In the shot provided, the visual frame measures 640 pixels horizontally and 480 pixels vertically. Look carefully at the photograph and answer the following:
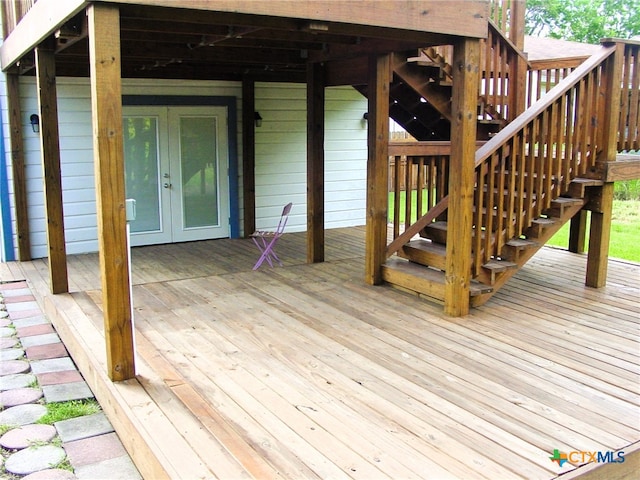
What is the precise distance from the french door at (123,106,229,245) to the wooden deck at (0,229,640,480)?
228cm

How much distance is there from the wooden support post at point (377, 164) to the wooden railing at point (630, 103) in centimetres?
202

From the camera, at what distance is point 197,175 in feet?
26.8

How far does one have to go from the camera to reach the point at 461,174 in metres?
4.38

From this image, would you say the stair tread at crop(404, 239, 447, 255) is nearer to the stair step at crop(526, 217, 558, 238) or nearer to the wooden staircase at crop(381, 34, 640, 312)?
the wooden staircase at crop(381, 34, 640, 312)

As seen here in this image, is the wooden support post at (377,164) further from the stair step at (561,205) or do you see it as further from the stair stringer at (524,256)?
the stair step at (561,205)

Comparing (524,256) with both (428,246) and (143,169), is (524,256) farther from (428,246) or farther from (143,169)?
(143,169)

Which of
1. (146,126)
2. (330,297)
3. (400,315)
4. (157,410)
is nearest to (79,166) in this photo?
(146,126)

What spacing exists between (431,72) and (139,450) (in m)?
4.68

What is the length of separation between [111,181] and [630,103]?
176 inches

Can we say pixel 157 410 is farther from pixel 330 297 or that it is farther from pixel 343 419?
pixel 330 297

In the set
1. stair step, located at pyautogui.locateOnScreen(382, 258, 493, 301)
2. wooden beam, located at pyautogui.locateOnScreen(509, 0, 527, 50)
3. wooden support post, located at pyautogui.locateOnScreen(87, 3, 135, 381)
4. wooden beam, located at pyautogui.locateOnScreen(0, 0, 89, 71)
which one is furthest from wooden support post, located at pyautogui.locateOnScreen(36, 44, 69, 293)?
wooden beam, located at pyautogui.locateOnScreen(509, 0, 527, 50)

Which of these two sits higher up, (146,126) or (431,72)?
(431,72)

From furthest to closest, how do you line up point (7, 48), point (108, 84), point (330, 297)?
point (7, 48)
point (330, 297)
point (108, 84)

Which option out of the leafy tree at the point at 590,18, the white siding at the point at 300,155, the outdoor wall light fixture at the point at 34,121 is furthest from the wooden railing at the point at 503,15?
the leafy tree at the point at 590,18
